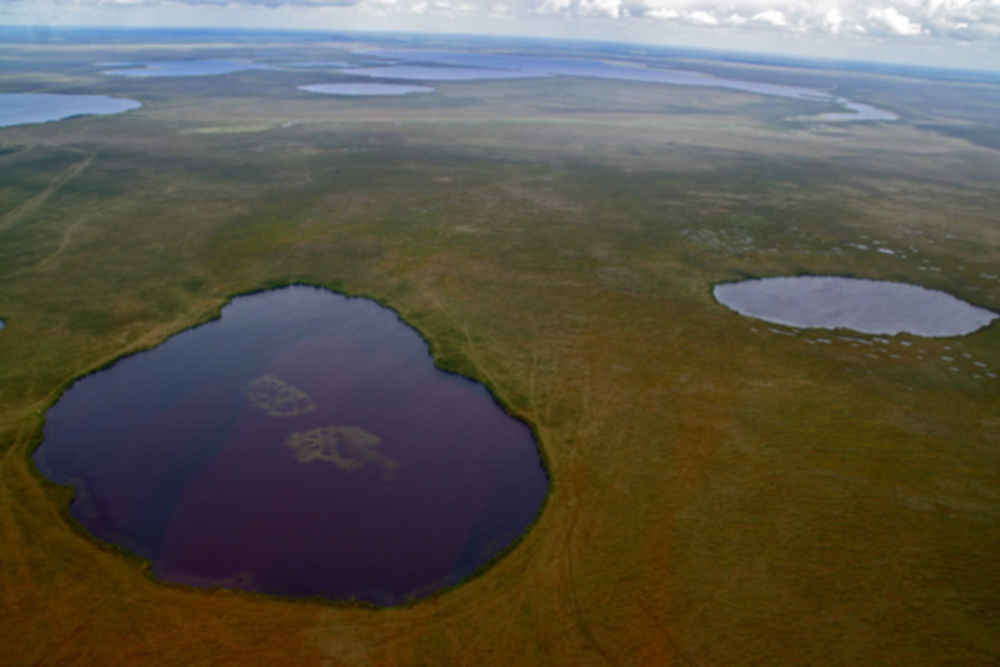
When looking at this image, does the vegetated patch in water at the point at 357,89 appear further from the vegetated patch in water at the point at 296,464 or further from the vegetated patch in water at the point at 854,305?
the vegetated patch in water at the point at 296,464

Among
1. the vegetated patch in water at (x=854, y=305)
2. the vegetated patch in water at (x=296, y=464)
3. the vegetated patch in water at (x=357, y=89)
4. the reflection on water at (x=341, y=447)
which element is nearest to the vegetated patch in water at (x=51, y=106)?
the vegetated patch in water at (x=357, y=89)

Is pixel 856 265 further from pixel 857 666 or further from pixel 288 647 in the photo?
pixel 288 647

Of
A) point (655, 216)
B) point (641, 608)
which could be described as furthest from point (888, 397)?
point (655, 216)

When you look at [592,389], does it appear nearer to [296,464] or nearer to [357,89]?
[296,464]

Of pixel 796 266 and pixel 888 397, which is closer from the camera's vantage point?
pixel 888 397

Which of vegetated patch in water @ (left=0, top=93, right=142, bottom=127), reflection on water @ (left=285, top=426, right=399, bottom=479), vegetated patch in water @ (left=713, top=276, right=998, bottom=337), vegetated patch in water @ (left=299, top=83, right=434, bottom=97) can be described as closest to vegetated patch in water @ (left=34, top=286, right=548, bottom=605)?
reflection on water @ (left=285, top=426, right=399, bottom=479)

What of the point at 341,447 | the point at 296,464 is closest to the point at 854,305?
the point at 341,447

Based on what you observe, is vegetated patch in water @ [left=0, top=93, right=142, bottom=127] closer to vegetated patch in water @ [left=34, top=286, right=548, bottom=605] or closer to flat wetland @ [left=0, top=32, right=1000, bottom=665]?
flat wetland @ [left=0, top=32, right=1000, bottom=665]
